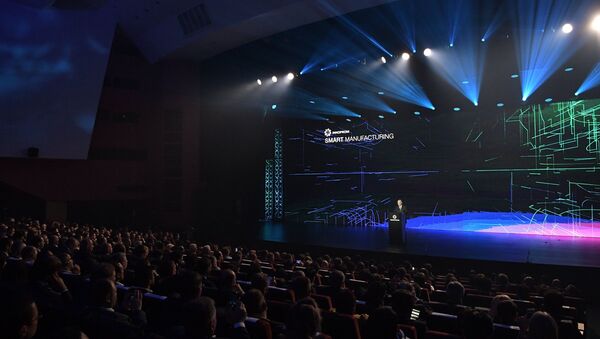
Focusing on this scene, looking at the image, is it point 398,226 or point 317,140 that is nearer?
point 398,226

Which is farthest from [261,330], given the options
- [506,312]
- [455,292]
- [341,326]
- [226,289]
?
[455,292]

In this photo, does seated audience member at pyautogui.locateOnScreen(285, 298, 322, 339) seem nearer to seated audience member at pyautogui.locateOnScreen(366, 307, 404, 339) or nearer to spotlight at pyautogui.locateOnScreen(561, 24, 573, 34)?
seated audience member at pyautogui.locateOnScreen(366, 307, 404, 339)

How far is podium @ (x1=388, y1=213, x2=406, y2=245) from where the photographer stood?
11.1 m

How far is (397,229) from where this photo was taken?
1110 centimetres

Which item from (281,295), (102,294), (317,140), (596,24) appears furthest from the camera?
(317,140)

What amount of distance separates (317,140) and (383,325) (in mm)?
14942

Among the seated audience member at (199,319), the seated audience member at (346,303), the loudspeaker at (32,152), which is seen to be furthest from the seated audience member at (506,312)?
the loudspeaker at (32,152)

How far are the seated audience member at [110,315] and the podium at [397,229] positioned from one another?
883cm

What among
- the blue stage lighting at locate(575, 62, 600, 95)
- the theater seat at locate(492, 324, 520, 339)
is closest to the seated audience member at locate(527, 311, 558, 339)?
the theater seat at locate(492, 324, 520, 339)

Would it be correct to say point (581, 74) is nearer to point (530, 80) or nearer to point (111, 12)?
point (530, 80)

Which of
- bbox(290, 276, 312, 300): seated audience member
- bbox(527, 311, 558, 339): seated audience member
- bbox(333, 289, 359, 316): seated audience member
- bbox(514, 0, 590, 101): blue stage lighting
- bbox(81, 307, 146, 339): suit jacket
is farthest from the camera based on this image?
bbox(514, 0, 590, 101): blue stage lighting

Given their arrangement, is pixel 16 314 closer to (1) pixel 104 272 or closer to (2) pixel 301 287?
(1) pixel 104 272

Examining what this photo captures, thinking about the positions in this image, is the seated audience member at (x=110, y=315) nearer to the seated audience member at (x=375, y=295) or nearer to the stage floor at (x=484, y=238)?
the seated audience member at (x=375, y=295)

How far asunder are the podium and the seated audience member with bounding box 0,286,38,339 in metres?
10.1
